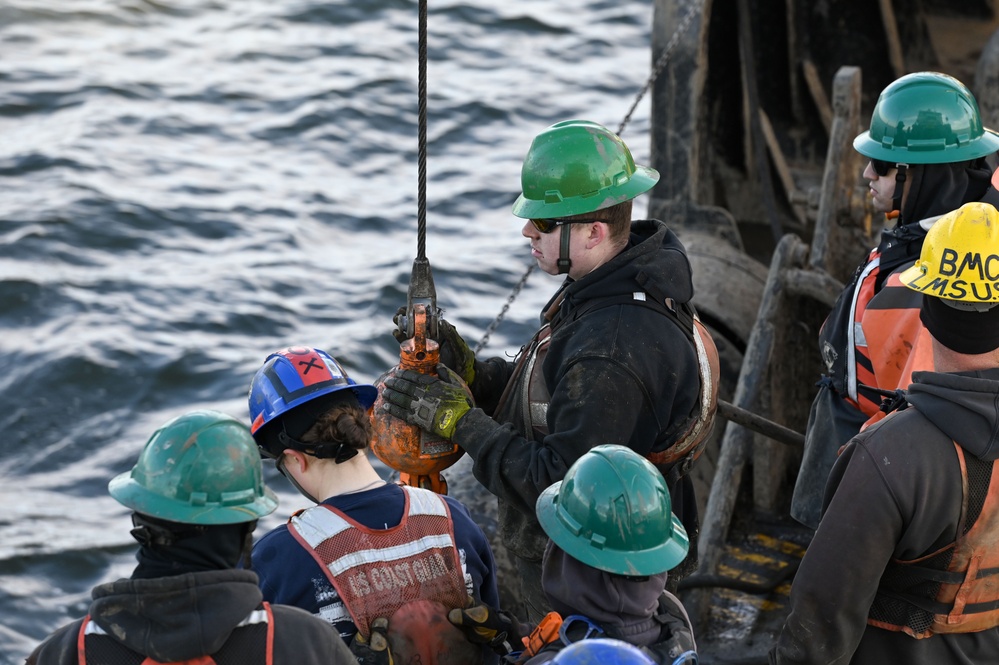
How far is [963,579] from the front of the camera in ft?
10.7

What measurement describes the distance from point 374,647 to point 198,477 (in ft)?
2.22

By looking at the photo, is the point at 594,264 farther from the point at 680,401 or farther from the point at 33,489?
the point at 33,489

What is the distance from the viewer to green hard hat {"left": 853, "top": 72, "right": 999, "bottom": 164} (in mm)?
4219

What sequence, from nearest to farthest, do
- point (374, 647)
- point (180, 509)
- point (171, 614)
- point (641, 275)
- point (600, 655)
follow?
point (600, 655)
point (171, 614)
point (180, 509)
point (374, 647)
point (641, 275)

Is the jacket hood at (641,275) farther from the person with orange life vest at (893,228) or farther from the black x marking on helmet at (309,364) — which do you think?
the black x marking on helmet at (309,364)

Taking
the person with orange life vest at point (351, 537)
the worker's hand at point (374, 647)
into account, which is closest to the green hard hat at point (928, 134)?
the person with orange life vest at point (351, 537)

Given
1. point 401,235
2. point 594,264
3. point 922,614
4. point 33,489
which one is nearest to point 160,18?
point 401,235

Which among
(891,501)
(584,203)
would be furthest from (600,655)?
(584,203)

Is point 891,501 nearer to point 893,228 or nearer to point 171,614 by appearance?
point 893,228

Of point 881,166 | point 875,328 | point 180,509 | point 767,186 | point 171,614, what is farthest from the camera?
point 767,186

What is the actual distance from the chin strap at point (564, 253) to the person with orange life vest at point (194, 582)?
4.21ft

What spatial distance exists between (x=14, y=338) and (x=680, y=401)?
26.8 feet

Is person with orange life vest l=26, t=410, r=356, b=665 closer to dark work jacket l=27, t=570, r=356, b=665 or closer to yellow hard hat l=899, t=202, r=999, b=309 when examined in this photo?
dark work jacket l=27, t=570, r=356, b=665

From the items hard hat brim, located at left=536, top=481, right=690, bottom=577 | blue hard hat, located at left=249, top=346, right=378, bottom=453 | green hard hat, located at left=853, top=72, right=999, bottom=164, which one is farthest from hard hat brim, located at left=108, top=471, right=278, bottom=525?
green hard hat, located at left=853, top=72, right=999, bottom=164
